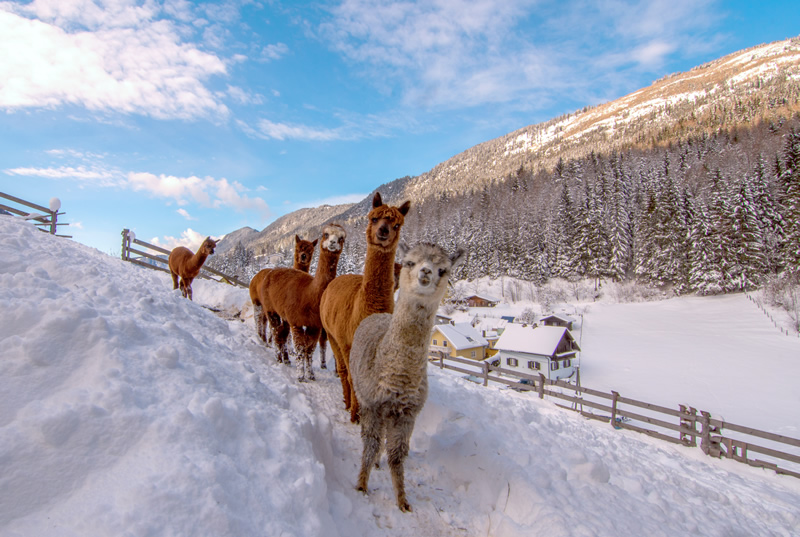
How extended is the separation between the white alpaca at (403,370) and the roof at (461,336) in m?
29.3

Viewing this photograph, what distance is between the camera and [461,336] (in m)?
35.0

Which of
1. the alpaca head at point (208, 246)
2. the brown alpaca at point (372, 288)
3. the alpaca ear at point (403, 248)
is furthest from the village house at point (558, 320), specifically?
the alpaca ear at point (403, 248)

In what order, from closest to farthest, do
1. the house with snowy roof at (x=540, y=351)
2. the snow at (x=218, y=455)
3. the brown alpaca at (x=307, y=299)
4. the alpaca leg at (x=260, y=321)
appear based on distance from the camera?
the snow at (x=218, y=455) → the brown alpaca at (x=307, y=299) → the alpaca leg at (x=260, y=321) → the house with snowy roof at (x=540, y=351)

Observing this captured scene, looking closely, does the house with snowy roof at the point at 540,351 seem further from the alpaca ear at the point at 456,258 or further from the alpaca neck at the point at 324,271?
the alpaca ear at the point at 456,258

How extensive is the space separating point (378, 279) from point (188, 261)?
7.79m

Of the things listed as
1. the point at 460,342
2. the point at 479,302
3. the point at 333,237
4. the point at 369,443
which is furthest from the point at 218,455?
the point at 479,302

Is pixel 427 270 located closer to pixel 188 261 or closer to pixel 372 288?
pixel 372 288

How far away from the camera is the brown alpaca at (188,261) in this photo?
9750 millimetres

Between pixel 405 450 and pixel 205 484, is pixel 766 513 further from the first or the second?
pixel 205 484

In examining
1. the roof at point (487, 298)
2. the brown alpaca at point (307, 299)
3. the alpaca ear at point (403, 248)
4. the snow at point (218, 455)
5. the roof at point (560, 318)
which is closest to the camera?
the snow at point (218, 455)

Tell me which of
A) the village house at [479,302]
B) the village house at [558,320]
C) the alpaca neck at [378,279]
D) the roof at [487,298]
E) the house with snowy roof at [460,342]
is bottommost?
the house with snowy roof at [460,342]

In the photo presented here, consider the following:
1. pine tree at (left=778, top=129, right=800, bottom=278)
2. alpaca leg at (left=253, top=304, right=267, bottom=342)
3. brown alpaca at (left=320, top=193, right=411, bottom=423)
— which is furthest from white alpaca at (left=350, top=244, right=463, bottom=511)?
pine tree at (left=778, top=129, right=800, bottom=278)

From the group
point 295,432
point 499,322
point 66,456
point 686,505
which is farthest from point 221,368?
point 499,322

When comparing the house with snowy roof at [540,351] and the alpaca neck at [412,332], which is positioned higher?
the alpaca neck at [412,332]
